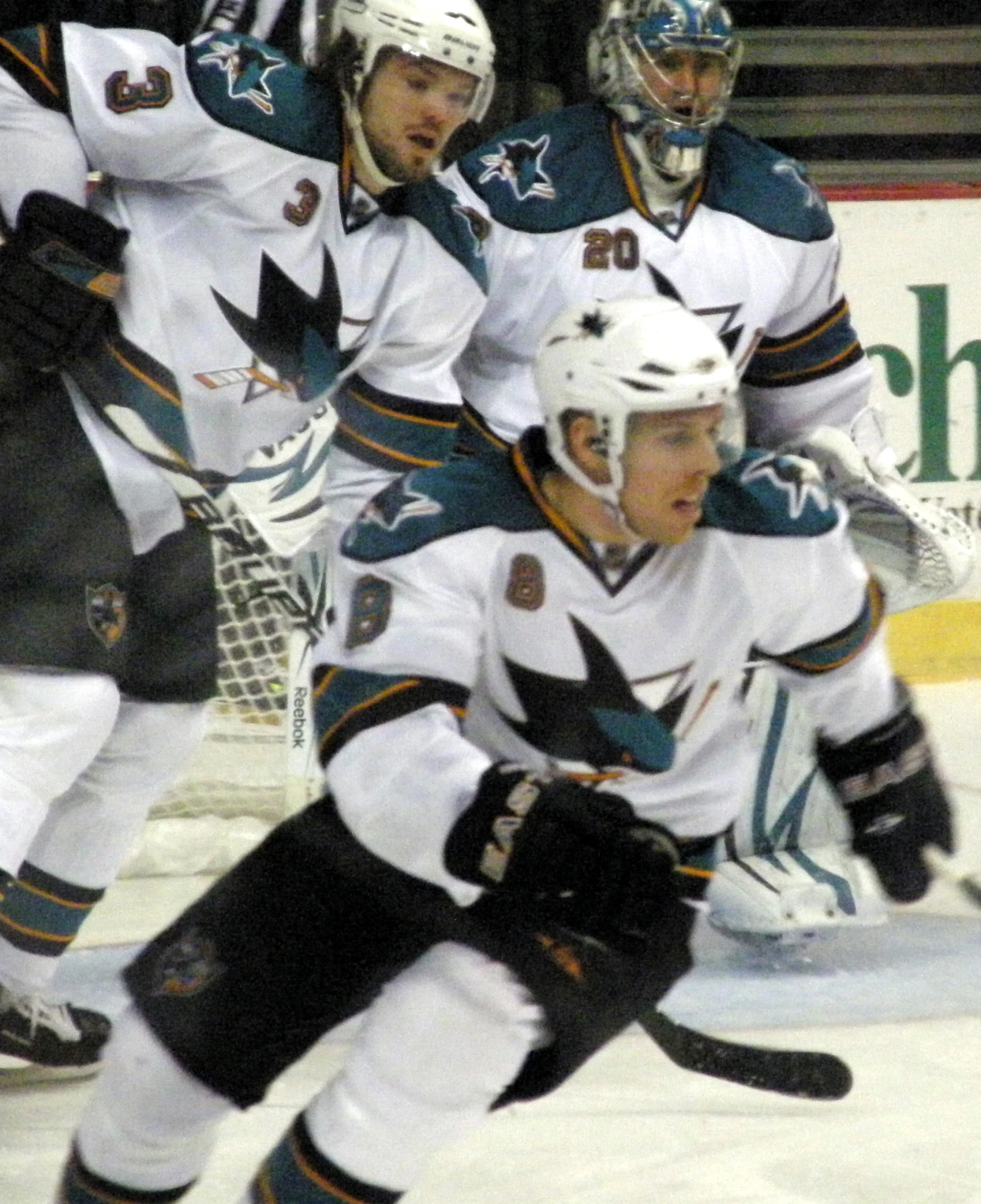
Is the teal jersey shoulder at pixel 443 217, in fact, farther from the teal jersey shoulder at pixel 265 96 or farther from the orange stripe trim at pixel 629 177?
the orange stripe trim at pixel 629 177

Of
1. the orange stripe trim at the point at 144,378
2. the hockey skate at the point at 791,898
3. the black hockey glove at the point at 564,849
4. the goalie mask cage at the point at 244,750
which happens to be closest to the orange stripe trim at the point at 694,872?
the black hockey glove at the point at 564,849

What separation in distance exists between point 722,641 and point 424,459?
2.50 ft

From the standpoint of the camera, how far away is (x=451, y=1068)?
161 cm

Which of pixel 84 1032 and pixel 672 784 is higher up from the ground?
pixel 672 784

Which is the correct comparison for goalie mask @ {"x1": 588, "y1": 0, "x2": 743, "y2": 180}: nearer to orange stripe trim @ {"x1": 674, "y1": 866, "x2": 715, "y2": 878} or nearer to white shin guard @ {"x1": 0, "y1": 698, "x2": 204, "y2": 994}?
white shin guard @ {"x1": 0, "y1": 698, "x2": 204, "y2": 994}

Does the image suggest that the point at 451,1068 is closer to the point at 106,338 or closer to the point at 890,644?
the point at 106,338

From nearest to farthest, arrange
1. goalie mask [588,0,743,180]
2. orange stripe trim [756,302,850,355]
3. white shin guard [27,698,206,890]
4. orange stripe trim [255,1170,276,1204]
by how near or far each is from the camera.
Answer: orange stripe trim [255,1170,276,1204] → white shin guard [27,698,206,890] → goalie mask [588,0,743,180] → orange stripe trim [756,302,850,355]

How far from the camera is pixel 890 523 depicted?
2.69 m

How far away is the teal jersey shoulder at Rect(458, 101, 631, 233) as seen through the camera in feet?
8.46

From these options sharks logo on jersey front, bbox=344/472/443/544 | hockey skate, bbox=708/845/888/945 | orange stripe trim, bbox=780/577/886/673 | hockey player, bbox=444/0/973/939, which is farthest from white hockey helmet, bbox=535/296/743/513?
hockey skate, bbox=708/845/888/945

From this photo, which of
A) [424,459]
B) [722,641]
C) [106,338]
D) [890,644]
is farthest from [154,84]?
[890,644]

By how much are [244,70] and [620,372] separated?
72 centimetres

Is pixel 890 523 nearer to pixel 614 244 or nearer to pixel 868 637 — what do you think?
pixel 614 244

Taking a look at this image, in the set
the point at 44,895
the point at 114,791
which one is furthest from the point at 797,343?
the point at 44,895
